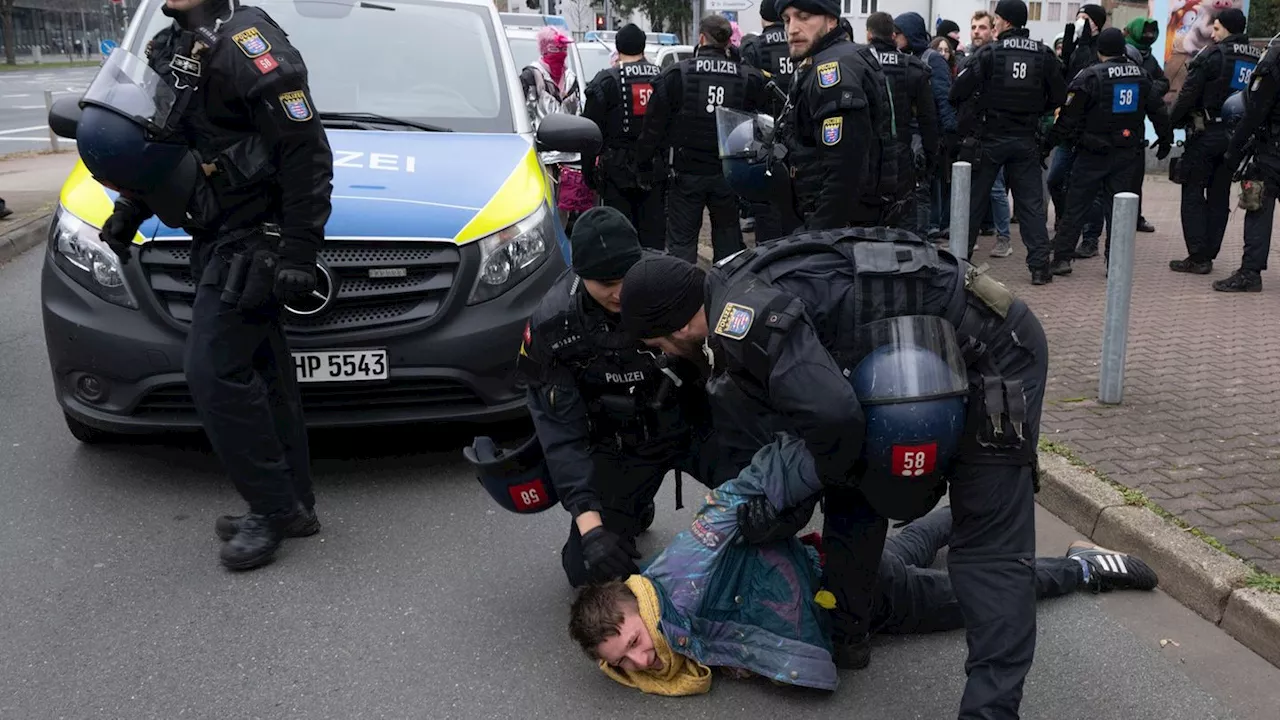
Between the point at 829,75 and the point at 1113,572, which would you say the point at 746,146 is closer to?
the point at 829,75

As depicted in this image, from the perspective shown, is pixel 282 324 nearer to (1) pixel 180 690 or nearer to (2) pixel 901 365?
(1) pixel 180 690

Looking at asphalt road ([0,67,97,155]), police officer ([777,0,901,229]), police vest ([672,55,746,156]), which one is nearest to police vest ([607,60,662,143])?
police vest ([672,55,746,156])

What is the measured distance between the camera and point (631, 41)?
26.3 feet

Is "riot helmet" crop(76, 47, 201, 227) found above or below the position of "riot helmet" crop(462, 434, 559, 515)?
above

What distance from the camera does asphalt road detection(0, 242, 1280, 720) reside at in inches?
128

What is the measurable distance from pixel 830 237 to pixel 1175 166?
685cm

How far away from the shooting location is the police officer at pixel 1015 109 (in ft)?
27.6

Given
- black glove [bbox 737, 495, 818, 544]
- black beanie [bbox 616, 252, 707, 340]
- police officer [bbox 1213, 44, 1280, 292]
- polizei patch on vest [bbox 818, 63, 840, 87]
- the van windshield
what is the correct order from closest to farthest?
black beanie [bbox 616, 252, 707, 340] → black glove [bbox 737, 495, 818, 544] → polizei patch on vest [bbox 818, 63, 840, 87] → the van windshield → police officer [bbox 1213, 44, 1280, 292]

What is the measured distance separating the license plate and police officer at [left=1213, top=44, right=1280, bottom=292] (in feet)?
20.0

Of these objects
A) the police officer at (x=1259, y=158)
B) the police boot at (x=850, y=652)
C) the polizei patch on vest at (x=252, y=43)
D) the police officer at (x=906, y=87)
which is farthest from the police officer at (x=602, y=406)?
the police officer at (x=1259, y=158)

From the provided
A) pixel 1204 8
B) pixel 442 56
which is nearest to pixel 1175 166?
→ pixel 1204 8

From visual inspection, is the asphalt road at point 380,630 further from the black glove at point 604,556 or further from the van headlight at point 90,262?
the van headlight at point 90,262

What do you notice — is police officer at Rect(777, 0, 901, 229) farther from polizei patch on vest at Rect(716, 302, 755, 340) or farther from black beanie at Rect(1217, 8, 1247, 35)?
black beanie at Rect(1217, 8, 1247, 35)

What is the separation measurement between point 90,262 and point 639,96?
414 cm
